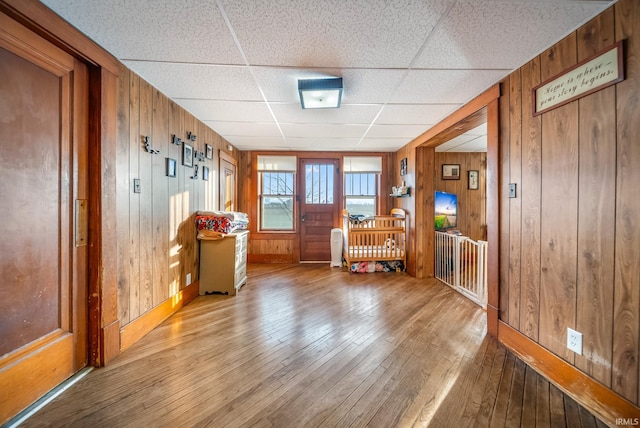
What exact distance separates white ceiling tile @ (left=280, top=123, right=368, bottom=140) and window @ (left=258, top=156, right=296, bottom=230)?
1046 mm

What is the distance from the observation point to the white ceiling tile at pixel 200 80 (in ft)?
6.08

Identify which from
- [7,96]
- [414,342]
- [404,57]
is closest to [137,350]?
[7,96]

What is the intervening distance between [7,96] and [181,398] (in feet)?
6.02

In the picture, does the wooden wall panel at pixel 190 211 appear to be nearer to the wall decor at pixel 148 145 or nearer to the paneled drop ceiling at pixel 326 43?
the paneled drop ceiling at pixel 326 43

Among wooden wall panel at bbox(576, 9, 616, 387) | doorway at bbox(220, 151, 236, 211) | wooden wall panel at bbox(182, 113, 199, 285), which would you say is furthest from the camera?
doorway at bbox(220, 151, 236, 211)

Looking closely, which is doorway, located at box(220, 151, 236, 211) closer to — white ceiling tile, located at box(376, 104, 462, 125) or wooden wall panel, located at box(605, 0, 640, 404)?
white ceiling tile, located at box(376, 104, 462, 125)

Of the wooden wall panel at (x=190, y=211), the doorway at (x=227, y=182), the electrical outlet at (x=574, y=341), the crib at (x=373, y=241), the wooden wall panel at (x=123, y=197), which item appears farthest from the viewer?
the crib at (x=373, y=241)

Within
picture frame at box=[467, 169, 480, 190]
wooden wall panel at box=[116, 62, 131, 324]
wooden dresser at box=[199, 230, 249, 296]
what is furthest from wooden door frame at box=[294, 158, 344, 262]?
wooden wall panel at box=[116, 62, 131, 324]

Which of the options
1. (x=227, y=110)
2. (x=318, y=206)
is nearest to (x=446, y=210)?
(x=318, y=206)

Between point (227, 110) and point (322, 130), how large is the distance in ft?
4.40

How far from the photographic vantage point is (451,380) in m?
1.49

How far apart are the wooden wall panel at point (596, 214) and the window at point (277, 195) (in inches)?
157

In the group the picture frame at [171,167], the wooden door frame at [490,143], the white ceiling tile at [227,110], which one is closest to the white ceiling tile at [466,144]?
the wooden door frame at [490,143]

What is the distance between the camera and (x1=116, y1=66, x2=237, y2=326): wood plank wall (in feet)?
5.99
